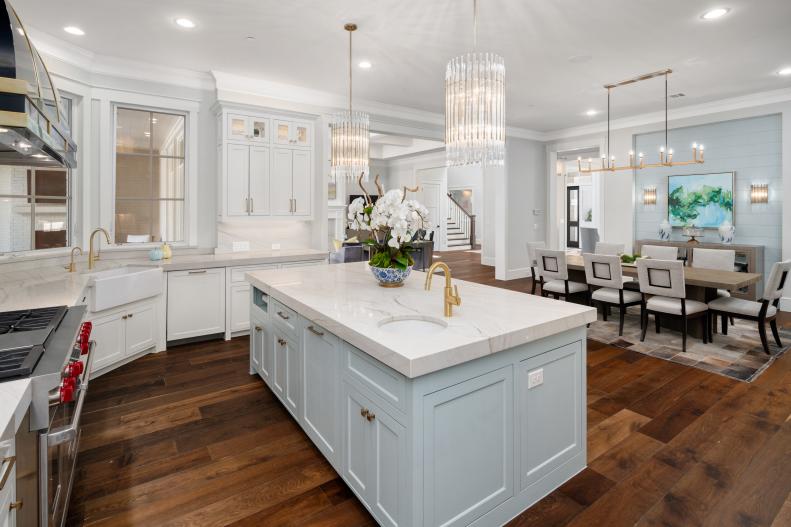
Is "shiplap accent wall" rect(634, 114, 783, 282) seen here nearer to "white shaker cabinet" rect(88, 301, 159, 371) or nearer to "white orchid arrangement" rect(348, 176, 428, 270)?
"white orchid arrangement" rect(348, 176, 428, 270)

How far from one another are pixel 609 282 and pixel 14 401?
4944 mm

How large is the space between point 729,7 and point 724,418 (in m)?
3.12

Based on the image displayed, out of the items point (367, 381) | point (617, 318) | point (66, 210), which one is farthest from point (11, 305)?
point (617, 318)

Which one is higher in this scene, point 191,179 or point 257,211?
point 191,179

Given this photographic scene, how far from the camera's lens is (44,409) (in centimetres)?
124

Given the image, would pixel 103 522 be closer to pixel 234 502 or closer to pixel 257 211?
pixel 234 502

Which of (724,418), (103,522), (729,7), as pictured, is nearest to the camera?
(103,522)

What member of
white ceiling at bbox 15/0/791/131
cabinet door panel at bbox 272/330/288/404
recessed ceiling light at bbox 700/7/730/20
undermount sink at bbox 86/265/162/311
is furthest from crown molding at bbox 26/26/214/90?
recessed ceiling light at bbox 700/7/730/20

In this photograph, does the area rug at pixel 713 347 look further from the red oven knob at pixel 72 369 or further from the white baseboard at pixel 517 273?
the red oven knob at pixel 72 369

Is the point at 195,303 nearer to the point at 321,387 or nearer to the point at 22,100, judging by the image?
the point at 321,387

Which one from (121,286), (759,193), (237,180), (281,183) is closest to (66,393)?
(121,286)

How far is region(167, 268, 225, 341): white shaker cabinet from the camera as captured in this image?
4172 mm

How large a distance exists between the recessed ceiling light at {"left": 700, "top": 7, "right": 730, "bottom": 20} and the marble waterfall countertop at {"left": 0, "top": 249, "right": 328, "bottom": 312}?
418cm

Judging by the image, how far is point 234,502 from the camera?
1994 mm
